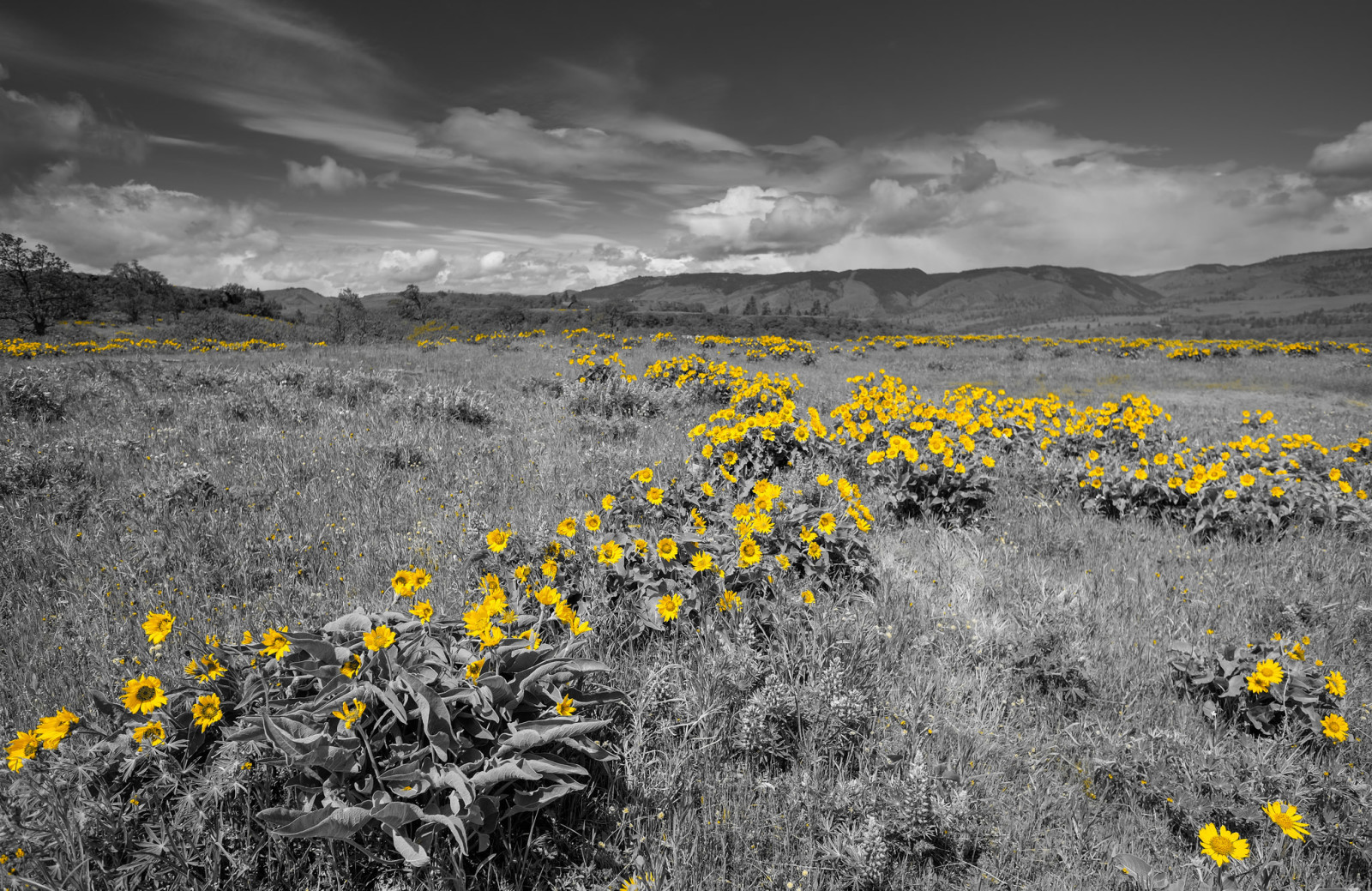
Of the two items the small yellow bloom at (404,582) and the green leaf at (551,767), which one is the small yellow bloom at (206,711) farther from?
the green leaf at (551,767)

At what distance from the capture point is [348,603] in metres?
3.05

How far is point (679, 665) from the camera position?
103 inches

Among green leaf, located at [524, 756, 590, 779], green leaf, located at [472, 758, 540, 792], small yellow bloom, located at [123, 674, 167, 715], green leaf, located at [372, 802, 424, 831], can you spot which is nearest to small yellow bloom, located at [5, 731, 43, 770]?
small yellow bloom, located at [123, 674, 167, 715]

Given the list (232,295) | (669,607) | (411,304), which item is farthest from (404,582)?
(232,295)

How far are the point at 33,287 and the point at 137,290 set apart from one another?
16.9 meters

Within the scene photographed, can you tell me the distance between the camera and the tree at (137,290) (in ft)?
136

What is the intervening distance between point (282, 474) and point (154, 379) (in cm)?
736

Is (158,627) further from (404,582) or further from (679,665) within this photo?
(679,665)

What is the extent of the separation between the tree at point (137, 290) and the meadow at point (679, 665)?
4815 cm

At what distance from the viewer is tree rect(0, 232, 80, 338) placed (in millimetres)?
29422

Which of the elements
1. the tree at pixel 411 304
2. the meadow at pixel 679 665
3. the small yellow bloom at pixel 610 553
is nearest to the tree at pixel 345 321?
the tree at pixel 411 304

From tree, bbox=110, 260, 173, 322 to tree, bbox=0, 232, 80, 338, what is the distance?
3.88 meters

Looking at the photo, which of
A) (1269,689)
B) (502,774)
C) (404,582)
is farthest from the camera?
(1269,689)

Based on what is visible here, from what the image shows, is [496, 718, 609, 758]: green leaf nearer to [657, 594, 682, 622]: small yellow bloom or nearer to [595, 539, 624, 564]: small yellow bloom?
[657, 594, 682, 622]: small yellow bloom
